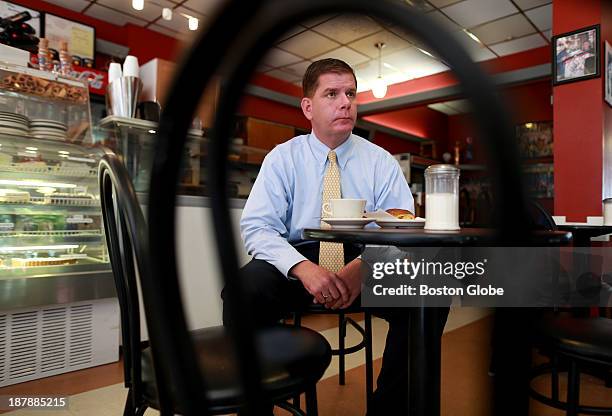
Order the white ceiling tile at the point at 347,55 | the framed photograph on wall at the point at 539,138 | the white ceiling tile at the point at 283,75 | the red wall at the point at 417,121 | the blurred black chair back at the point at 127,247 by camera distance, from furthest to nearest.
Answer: the red wall at the point at 417,121, the framed photograph on wall at the point at 539,138, the white ceiling tile at the point at 283,75, the white ceiling tile at the point at 347,55, the blurred black chair back at the point at 127,247

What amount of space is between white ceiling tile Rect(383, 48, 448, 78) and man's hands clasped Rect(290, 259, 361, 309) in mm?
5214

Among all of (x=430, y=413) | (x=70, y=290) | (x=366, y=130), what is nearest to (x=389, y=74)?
(x=366, y=130)

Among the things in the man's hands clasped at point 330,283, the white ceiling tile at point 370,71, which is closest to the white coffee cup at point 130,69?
the man's hands clasped at point 330,283

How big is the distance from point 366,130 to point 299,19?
27.3ft

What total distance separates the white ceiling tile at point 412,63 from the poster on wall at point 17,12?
449 centimetres

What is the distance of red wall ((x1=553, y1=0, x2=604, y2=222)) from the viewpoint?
3484 mm

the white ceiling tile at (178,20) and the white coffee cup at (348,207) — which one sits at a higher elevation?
the white ceiling tile at (178,20)

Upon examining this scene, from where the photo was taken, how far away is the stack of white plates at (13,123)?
2379mm

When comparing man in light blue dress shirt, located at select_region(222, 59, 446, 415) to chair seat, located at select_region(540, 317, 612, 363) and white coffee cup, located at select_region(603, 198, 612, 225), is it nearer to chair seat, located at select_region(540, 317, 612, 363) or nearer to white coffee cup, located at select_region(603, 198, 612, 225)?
chair seat, located at select_region(540, 317, 612, 363)

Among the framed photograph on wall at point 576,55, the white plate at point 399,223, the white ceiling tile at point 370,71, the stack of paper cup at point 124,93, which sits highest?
the white ceiling tile at point 370,71

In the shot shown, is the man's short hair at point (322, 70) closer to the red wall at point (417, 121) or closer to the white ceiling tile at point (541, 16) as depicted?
the white ceiling tile at point (541, 16)

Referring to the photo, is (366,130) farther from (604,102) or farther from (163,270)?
(163,270)

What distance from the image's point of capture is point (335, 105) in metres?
1.76

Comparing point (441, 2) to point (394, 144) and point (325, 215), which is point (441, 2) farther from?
point (394, 144)
